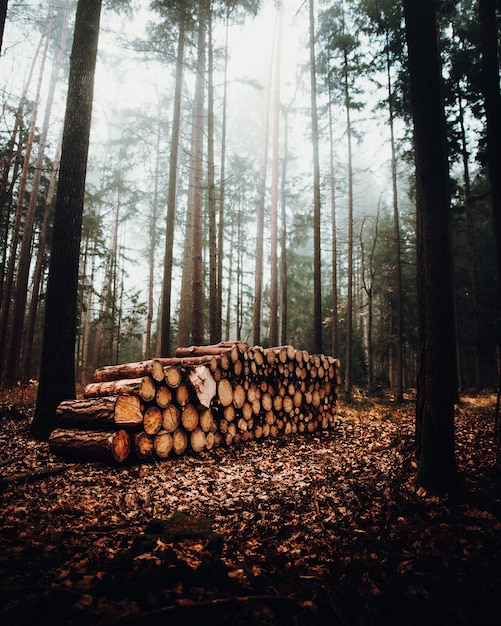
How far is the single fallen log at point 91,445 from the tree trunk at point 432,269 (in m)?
3.67

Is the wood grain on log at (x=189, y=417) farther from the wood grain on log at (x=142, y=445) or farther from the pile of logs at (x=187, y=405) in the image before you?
the wood grain on log at (x=142, y=445)

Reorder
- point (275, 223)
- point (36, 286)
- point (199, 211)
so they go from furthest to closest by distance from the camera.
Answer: point (275, 223) → point (36, 286) → point (199, 211)

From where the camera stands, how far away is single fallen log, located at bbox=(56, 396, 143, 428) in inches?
174

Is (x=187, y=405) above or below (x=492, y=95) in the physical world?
below

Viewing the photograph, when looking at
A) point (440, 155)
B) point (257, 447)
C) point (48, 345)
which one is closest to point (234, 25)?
point (440, 155)

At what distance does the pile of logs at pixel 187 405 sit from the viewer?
4.50 m

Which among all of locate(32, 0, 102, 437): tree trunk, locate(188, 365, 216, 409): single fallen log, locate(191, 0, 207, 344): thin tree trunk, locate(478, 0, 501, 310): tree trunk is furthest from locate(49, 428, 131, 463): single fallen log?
locate(478, 0, 501, 310): tree trunk

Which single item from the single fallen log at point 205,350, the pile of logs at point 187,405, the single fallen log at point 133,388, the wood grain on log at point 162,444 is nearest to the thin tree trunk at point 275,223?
the pile of logs at point 187,405

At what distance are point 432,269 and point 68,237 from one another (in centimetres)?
577

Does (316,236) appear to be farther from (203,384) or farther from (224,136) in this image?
(203,384)

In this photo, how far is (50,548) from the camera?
93.2 inches

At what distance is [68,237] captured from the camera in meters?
5.83

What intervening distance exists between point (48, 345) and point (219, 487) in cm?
376

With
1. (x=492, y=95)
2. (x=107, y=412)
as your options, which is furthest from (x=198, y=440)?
(x=492, y=95)
